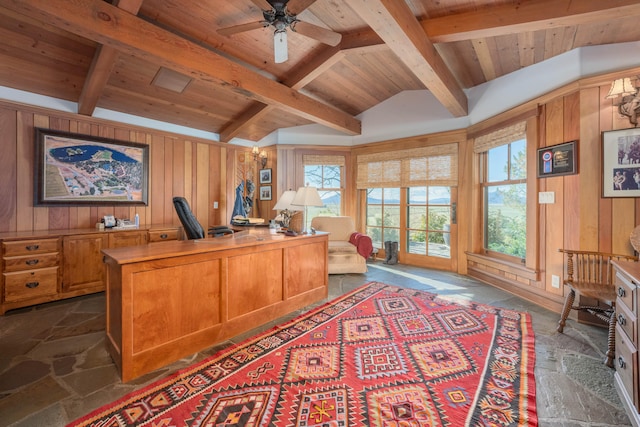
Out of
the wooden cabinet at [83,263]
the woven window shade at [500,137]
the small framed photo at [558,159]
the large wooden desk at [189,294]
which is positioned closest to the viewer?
the large wooden desk at [189,294]

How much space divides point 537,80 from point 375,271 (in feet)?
10.8

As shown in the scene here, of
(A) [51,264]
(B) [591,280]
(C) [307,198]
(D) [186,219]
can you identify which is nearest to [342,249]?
(C) [307,198]

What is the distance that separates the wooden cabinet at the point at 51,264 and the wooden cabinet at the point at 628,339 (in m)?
4.54

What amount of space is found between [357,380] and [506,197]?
3324mm

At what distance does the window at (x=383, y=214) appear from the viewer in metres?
5.18

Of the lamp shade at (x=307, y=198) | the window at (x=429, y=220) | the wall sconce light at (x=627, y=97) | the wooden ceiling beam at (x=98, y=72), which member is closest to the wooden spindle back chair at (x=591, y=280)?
the wall sconce light at (x=627, y=97)

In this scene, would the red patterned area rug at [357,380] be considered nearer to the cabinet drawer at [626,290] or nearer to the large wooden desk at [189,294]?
the large wooden desk at [189,294]

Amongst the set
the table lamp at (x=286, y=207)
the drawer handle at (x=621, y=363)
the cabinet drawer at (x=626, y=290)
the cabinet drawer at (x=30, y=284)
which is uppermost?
the table lamp at (x=286, y=207)

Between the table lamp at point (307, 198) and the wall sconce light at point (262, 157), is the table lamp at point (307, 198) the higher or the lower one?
the lower one

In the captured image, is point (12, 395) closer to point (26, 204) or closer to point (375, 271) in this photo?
point (26, 204)

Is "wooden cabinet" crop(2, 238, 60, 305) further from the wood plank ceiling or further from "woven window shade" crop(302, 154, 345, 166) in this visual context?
"woven window shade" crop(302, 154, 345, 166)

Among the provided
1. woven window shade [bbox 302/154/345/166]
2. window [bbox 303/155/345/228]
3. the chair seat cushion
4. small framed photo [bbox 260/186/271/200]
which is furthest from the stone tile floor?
woven window shade [bbox 302/154/345/166]

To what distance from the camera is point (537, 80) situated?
3150mm

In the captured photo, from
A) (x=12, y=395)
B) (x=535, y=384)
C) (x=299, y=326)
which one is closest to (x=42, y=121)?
(x=12, y=395)
